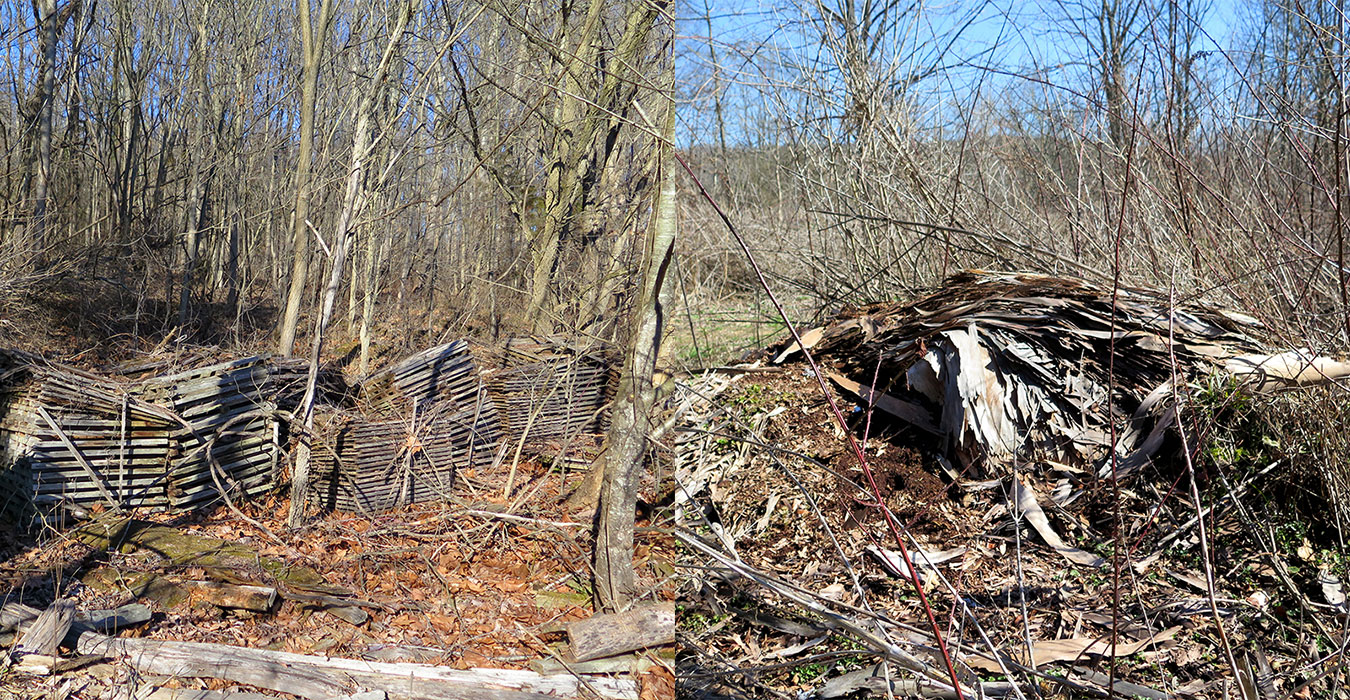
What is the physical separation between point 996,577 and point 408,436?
9.59 feet

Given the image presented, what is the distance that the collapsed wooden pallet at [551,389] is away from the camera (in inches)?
175

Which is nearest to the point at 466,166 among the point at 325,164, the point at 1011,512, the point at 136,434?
the point at 325,164

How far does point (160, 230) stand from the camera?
407cm

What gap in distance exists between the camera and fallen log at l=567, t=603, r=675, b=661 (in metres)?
2.65

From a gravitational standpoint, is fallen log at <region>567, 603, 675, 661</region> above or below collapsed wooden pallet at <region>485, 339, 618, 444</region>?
Result: below

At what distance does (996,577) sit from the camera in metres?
2.35

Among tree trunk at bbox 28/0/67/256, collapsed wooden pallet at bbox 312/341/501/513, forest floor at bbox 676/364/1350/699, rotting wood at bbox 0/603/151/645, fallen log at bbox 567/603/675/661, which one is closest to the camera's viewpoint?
forest floor at bbox 676/364/1350/699

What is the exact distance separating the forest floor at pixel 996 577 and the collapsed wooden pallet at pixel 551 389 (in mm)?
1672

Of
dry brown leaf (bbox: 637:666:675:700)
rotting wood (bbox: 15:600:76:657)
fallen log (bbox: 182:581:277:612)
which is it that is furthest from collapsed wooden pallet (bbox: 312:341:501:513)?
dry brown leaf (bbox: 637:666:675:700)

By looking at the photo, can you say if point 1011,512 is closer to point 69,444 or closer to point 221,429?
point 221,429

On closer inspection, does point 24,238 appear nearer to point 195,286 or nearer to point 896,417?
point 195,286

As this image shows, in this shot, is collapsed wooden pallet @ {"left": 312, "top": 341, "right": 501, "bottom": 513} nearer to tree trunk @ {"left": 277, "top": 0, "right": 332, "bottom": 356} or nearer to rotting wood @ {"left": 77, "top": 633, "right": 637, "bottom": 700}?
tree trunk @ {"left": 277, "top": 0, "right": 332, "bottom": 356}

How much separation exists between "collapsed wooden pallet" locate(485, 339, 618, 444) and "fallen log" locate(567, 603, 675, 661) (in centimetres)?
168

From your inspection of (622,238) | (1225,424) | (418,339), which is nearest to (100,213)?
(418,339)
